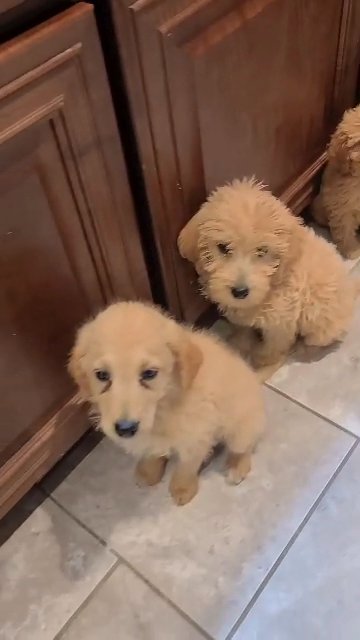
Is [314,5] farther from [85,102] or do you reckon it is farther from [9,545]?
[9,545]

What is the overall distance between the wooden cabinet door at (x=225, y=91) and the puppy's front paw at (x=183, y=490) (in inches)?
13.4

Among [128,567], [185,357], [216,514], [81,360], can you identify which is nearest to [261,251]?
[185,357]

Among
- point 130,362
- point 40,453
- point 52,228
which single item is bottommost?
point 40,453

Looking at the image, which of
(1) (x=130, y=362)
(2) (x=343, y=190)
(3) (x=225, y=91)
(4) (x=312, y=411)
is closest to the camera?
(1) (x=130, y=362)

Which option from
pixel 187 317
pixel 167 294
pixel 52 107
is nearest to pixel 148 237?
pixel 167 294

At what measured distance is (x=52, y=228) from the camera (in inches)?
38.7

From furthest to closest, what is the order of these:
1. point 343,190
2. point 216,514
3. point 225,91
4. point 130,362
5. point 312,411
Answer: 1. point 343,190
2. point 312,411
3. point 216,514
4. point 225,91
5. point 130,362

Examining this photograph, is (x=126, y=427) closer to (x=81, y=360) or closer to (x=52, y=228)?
(x=81, y=360)

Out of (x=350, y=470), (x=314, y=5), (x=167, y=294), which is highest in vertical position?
(x=314, y=5)

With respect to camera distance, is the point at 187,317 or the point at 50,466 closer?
the point at 50,466

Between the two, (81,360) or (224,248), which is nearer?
(81,360)

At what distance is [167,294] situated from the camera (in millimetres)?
1309

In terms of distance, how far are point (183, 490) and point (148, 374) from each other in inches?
15.2

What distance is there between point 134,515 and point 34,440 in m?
0.26
